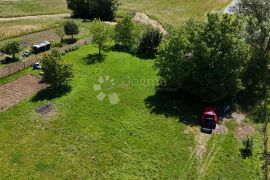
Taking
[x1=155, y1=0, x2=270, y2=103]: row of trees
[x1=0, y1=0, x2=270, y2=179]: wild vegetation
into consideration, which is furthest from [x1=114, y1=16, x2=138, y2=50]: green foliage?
[x1=155, y1=0, x2=270, y2=103]: row of trees

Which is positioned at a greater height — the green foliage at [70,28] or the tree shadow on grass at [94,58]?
the green foliage at [70,28]

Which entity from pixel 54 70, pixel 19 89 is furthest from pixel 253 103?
pixel 19 89

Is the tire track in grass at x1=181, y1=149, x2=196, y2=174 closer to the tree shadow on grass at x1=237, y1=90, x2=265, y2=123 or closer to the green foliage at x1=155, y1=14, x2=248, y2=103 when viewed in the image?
the green foliage at x1=155, y1=14, x2=248, y2=103

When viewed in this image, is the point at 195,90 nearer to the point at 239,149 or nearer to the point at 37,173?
the point at 239,149

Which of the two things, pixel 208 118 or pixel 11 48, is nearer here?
pixel 208 118

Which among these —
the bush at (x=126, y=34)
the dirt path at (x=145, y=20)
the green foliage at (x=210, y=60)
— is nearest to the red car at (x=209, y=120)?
the green foliage at (x=210, y=60)

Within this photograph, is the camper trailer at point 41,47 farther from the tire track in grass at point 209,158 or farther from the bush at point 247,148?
the bush at point 247,148

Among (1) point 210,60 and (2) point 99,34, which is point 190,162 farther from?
(2) point 99,34
